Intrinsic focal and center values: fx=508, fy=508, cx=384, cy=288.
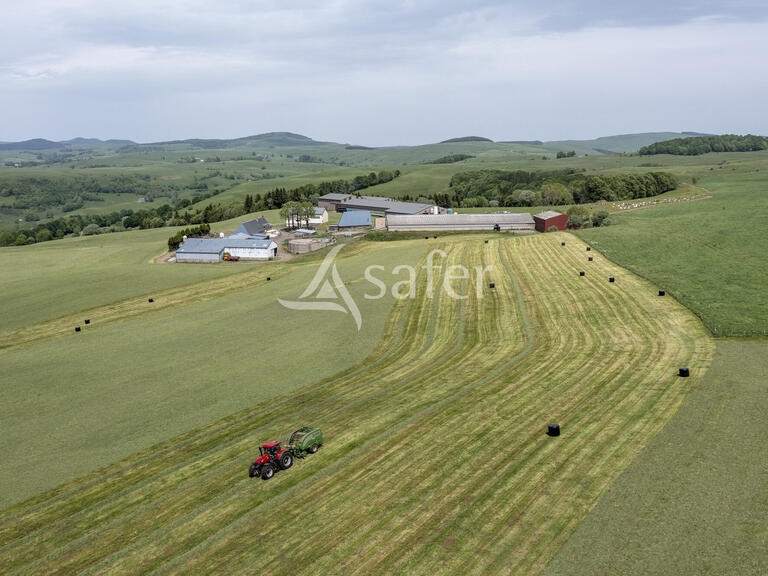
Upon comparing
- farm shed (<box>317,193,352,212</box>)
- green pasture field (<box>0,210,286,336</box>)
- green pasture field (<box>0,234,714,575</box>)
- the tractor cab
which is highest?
farm shed (<box>317,193,352,212</box>)

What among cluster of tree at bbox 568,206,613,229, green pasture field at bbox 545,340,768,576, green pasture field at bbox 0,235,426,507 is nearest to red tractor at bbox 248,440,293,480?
green pasture field at bbox 0,235,426,507

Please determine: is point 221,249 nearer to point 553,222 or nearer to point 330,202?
point 553,222

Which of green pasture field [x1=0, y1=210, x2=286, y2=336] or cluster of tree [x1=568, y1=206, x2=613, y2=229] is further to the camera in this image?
cluster of tree [x1=568, y1=206, x2=613, y2=229]

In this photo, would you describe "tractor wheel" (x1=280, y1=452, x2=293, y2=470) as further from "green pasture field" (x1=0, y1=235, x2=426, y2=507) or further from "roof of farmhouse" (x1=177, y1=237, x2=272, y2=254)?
Answer: "roof of farmhouse" (x1=177, y1=237, x2=272, y2=254)

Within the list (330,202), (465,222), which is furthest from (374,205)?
(465,222)

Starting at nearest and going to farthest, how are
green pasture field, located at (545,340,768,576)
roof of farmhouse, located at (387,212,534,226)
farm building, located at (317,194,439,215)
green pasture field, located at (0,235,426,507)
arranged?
green pasture field, located at (545,340,768,576) → green pasture field, located at (0,235,426,507) → roof of farmhouse, located at (387,212,534,226) → farm building, located at (317,194,439,215)

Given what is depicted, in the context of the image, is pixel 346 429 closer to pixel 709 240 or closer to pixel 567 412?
pixel 567 412

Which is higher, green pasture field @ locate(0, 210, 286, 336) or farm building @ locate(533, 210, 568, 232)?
farm building @ locate(533, 210, 568, 232)

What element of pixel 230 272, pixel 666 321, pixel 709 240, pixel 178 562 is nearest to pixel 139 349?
pixel 178 562
